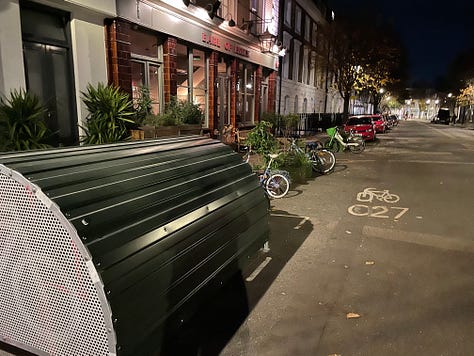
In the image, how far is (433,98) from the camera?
12325 centimetres

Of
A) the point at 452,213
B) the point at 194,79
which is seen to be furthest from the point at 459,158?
the point at 194,79

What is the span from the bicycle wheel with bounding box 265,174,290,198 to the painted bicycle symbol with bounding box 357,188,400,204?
1714mm

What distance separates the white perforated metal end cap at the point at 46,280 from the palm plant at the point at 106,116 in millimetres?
5461

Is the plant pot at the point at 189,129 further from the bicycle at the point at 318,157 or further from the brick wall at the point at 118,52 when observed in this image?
the bicycle at the point at 318,157

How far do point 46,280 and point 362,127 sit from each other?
72.7 feet

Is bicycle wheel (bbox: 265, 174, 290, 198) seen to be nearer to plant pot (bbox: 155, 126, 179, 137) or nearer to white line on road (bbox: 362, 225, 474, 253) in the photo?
white line on road (bbox: 362, 225, 474, 253)

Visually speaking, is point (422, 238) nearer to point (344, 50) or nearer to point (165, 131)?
point (165, 131)

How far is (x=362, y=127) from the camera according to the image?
73.7 feet

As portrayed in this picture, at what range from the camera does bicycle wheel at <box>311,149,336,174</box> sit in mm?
11320

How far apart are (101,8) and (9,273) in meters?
7.73

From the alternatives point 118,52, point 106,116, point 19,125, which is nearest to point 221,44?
point 118,52

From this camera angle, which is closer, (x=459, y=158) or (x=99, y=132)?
(x=99, y=132)

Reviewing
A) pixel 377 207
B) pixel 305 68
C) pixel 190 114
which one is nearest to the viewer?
pixel 377 207

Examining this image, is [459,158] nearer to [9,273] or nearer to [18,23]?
[18,23]
